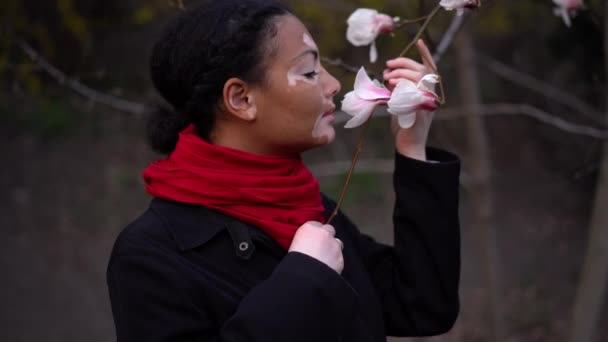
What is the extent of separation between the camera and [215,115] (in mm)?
1575

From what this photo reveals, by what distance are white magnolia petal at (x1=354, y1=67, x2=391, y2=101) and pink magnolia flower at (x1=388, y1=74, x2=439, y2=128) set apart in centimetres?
4

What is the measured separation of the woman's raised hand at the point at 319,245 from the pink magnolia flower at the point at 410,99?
27 centimetres

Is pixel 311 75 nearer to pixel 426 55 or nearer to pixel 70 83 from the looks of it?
pixel 426 55

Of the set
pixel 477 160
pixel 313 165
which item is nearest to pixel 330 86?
pixel 477 160

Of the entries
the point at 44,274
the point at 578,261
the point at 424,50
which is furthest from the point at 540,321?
the point at 424,50

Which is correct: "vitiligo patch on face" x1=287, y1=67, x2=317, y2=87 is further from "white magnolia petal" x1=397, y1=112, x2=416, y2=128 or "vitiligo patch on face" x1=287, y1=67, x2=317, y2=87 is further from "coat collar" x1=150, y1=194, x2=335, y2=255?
"coat collar" x1=150, y1=194, x2=335, y2=255

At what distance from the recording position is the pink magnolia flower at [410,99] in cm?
142

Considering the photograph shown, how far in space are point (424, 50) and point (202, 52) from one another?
491 mm

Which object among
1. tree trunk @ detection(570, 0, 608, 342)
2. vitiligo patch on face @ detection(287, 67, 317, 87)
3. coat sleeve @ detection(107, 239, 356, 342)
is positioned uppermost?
vitiligo patch on face @ detection(287, 67, 317, 87)

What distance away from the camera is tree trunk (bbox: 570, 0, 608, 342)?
3.06 metres

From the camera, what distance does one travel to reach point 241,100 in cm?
152

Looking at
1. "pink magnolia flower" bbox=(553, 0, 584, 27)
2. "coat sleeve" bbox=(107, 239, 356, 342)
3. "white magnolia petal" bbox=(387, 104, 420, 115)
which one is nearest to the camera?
"coat sleeve" bbox=(107, 239, 356, 342)

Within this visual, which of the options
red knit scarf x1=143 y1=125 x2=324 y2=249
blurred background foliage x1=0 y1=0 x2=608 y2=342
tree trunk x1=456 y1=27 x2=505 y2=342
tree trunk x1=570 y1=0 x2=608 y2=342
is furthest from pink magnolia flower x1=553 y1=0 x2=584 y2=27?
blurred background foliage x1=0 y1=0 x2=608 y2=342

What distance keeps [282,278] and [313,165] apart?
4.80m
